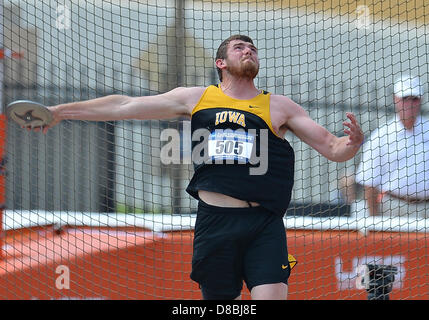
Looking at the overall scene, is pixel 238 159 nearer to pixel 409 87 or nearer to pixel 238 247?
pixel 238 247

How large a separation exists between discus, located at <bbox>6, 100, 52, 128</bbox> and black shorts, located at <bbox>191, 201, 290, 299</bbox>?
3.39 ft

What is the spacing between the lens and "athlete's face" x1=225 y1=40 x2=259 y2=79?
4219 millimetres

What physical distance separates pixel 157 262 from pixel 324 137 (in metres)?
2.08

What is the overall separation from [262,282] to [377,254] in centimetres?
210

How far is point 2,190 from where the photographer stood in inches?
220

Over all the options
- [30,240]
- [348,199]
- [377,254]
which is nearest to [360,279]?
[377,254]

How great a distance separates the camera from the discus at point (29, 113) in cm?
395

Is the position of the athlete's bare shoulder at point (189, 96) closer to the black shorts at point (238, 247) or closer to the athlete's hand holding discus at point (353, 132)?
the black shorts at point (238, 247)

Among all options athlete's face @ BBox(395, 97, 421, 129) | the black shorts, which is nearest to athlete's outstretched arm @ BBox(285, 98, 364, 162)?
the black shorts

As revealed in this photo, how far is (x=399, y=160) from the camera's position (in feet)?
19.1

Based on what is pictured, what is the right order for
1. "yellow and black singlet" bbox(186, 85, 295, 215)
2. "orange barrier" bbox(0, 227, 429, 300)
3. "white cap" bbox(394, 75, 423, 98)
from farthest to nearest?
"white cap" bbox(394, 75, 423, 98), "orange barrier" bbox(0, 227, 429, 300), "yellow and black singlet" bbox(186, 85, 295, 215)

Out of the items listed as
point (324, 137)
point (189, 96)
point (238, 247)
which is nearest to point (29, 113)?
point (189, 96)

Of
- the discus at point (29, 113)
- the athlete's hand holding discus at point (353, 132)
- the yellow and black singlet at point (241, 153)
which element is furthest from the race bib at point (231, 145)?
the discus at point (29, 113)

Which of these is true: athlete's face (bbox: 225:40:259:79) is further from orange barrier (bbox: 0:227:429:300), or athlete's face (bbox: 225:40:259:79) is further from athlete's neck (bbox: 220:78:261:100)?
orange barrier (bbox: 0:227:429:300)
